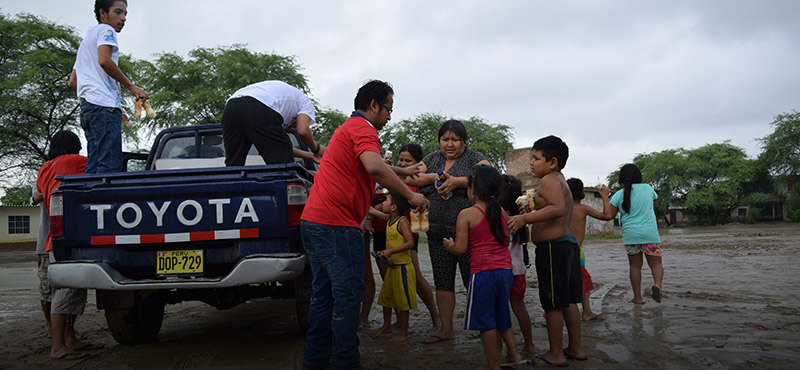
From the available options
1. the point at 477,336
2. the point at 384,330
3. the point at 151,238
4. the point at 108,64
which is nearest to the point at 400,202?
the point at 384,330

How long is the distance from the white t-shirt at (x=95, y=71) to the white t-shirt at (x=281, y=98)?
98cm

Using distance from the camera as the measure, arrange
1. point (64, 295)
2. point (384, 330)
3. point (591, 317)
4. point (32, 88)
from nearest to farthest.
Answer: point (64, 295) < point (384, 330) < point (591, 317) < point (32, 88)

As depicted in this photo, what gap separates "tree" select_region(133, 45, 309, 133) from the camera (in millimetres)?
24547

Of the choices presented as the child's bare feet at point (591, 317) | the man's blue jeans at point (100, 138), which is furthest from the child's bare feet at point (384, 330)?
the man's blue jeans at point (100, 138)

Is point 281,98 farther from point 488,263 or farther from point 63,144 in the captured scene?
point 488,263

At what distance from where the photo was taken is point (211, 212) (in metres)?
3.39

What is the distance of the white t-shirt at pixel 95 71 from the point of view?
13.1ft

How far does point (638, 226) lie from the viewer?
542 cm

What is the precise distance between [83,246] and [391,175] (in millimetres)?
2238

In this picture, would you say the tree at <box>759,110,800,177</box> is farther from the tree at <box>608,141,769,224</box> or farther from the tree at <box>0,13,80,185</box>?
the tree at <box>0,13,80,185</box>

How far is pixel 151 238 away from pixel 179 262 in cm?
25

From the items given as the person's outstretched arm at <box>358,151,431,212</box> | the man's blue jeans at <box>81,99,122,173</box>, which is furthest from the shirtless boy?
the man's blue jeans at <box>81,99,122,173</box>

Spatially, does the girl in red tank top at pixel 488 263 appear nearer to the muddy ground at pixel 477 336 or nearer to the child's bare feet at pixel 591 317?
the muddy ground at pixel 477 336

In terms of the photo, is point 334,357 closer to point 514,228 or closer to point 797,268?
point 514,228
